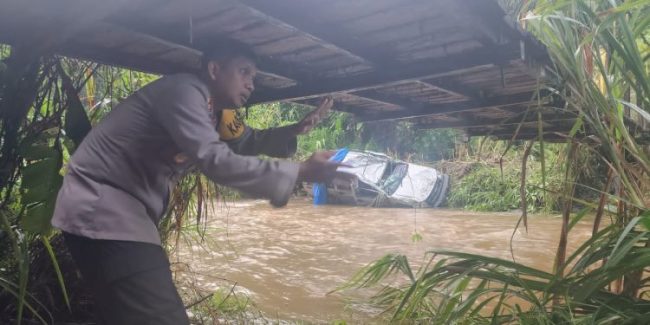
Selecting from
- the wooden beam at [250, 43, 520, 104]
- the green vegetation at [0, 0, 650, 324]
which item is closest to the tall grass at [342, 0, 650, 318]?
the green vegetation at [0, 0, 650, 324]

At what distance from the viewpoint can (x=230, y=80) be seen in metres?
1.79

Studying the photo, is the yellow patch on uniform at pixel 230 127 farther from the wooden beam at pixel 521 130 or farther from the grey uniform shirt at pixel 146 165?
the wooden beam at pixel 521 130

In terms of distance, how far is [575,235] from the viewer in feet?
25.0

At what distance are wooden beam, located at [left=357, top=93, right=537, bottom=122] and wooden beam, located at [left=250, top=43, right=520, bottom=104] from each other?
1.27 m

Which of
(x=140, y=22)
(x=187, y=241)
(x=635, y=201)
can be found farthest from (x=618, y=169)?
(x=187, y=241)

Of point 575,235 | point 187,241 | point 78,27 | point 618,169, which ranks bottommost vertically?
point 575,235

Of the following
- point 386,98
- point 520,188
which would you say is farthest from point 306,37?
point 386,98

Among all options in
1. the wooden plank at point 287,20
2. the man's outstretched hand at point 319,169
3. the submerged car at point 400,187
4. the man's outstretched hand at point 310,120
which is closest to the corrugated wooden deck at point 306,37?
the wooden plank at point 287,20

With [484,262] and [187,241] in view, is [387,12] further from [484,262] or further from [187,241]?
[187,241]

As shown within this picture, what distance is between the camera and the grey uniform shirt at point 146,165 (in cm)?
143

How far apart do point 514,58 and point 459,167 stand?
499 inches

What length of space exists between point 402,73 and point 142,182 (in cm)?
155

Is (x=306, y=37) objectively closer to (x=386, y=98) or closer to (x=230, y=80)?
(x=230, y=80)

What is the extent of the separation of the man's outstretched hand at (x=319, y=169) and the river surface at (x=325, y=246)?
2.22 meters
